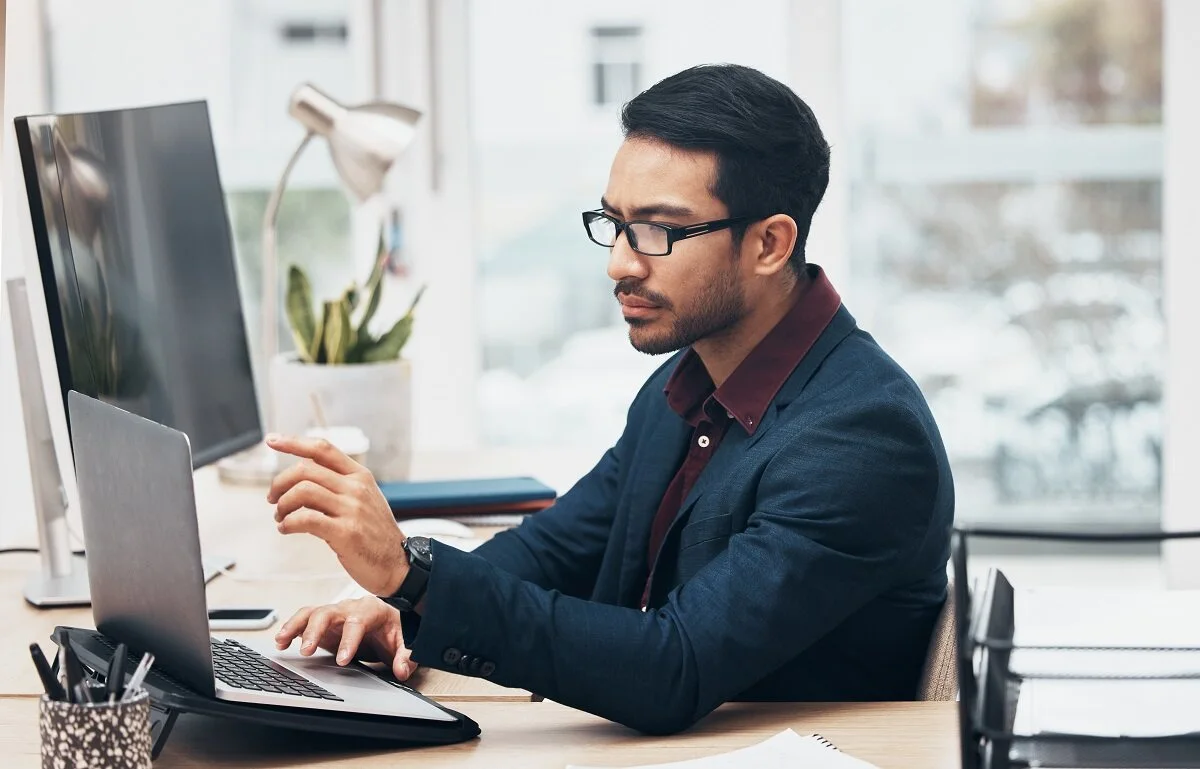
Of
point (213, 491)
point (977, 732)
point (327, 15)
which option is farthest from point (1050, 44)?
point (977, 732)

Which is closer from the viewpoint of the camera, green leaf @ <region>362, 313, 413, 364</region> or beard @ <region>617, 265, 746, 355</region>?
beard @ <region>617, 265, 746, 355</region>

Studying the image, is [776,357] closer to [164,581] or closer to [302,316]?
[164,581]

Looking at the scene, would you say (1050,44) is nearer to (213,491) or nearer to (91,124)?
(213,491)

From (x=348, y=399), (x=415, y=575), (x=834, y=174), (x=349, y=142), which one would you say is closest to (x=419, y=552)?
(x=415, y=575)

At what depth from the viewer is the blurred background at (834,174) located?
3188 mm

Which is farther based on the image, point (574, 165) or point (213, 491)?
point (574, 165)

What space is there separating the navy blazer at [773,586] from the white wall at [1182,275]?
1.90 metres

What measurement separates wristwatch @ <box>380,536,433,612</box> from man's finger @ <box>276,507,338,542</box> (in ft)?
0.23

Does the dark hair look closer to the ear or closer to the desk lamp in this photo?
the ear

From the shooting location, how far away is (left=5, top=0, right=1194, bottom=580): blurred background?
3188 millimetres

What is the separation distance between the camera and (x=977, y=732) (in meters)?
0.82

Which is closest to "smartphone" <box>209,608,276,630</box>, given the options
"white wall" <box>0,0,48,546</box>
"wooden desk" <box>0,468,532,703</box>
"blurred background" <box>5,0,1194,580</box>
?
"wooden desk" <box>0,468,532,703</box>

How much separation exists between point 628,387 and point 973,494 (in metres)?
0.88

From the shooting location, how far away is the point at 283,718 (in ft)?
3.45
